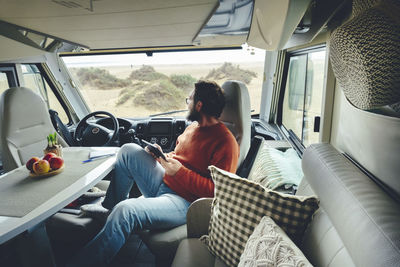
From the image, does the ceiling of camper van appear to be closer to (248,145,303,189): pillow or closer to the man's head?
the man's head

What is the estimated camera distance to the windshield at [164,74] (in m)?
3.05

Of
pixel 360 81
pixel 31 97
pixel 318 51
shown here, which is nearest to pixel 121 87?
pixel 31 97

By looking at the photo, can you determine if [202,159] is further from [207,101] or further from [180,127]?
[180,127]

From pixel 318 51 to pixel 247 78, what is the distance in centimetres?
122

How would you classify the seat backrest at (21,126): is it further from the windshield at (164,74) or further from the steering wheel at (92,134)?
the windshield at (164,74)

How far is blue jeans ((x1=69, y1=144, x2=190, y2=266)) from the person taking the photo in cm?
131

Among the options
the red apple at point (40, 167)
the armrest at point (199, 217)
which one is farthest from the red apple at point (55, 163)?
the armrest at point (199, 217)

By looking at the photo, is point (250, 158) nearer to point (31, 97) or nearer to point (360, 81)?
point (360, 81)

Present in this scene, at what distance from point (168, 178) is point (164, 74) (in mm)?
2021

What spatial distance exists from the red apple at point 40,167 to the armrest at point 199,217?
0.95m

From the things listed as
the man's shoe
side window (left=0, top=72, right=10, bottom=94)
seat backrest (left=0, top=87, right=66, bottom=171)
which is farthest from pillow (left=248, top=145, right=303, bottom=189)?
side window (left=0, top=72, right=10, bottom=94)

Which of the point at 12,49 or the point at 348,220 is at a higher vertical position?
the point at 12,49

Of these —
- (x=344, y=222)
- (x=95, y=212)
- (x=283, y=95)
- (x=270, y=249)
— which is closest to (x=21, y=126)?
(x=95, y=212)

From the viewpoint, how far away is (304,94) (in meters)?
2.33
